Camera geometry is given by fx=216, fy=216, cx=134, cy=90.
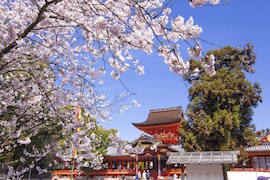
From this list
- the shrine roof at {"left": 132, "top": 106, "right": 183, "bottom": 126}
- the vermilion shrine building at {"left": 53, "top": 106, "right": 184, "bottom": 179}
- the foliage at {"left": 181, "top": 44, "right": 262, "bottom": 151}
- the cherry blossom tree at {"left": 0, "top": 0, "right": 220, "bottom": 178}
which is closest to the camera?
the cherry blossom tree at {"left": 0, "top": 0, "right": 220, "bottom": 178}

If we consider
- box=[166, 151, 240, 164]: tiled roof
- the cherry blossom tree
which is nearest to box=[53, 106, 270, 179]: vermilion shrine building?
box=[166, 151, 240, 164]: tiled roof

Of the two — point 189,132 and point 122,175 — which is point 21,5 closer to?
point 189,132

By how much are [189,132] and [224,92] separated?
351 cm

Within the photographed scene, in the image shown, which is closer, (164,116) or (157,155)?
(157,155)

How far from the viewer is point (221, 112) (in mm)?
13992

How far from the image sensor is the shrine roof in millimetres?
23416

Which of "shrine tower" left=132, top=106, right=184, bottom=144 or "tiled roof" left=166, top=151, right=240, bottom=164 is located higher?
"shrine tower" left=132, top=106, right=184, bottom=144

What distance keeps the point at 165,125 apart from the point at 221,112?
976 cm

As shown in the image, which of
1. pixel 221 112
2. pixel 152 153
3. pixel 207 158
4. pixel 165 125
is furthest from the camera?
pixel 165 125

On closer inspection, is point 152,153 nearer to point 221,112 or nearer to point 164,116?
point 164,116

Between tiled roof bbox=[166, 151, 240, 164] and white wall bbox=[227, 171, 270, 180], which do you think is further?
white wall bbox=[227, 171, 270, 180]

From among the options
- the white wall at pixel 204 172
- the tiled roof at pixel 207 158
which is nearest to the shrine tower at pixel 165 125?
the tiled roof at pixel 207 158

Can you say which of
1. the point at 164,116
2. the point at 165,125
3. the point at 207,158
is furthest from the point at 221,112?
the point at 164,116

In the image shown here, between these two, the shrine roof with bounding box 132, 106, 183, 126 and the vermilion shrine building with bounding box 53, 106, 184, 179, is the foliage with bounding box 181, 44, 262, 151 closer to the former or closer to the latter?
the vermilion shrine building with bounding box 53, 106, 184, 179
